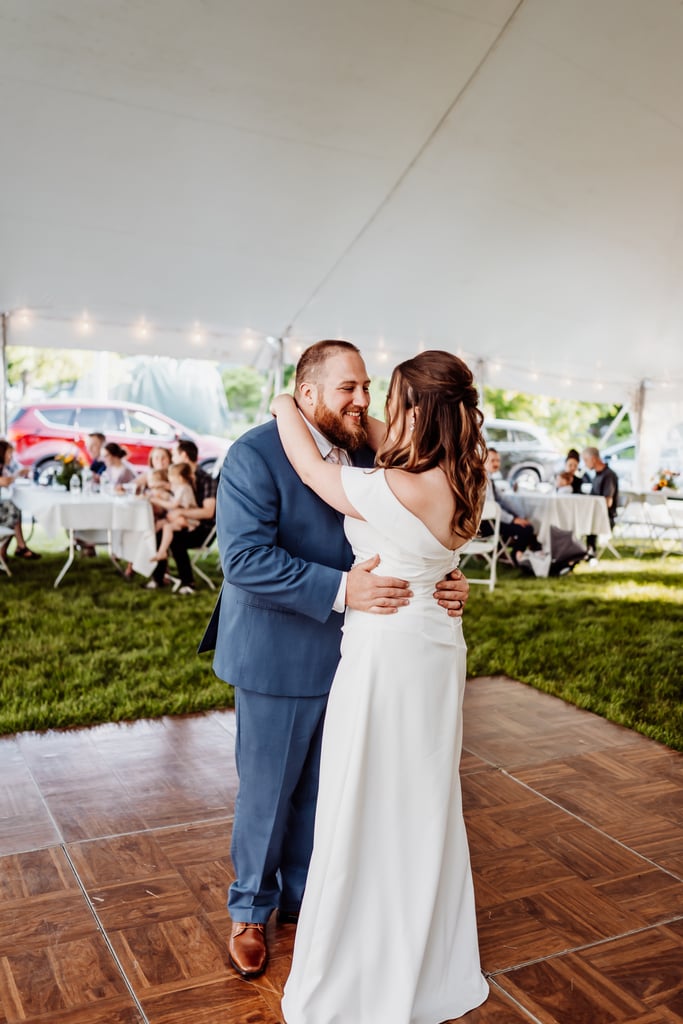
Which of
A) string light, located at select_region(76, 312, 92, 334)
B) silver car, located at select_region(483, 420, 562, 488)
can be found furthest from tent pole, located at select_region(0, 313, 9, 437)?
silver car, located at select_region(483, 420, 562, 488)

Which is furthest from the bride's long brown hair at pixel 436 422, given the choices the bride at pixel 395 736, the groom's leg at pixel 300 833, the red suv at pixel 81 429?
the red suv at pixel 81 429

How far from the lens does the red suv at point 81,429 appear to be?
519 inches

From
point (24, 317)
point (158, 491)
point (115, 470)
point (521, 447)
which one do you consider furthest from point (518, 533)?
point (521, 447)

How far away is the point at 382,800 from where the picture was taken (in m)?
1.97

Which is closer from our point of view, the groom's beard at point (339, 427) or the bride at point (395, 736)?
the bride at point (395, 736)

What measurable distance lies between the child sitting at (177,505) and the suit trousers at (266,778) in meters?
5.25

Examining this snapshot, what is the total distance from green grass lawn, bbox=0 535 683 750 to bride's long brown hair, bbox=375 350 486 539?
104 inches

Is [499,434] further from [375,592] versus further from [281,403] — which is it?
[375,592]

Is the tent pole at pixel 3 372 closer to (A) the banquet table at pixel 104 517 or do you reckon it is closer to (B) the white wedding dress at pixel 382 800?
(A) the banquet table at pixel 104 517

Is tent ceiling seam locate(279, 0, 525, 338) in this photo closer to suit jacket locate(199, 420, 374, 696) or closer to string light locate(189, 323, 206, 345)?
string light locate(189, 323, 206, 345)

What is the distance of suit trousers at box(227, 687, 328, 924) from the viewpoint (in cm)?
223

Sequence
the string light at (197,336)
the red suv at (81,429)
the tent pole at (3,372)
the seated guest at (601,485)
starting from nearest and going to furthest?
the tent pole at (3,372), the seated guest at (601,485), the string light at (197,336), the red suv at (81,429)

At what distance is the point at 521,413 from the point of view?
29.2 m

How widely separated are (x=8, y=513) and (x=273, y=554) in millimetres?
6874
